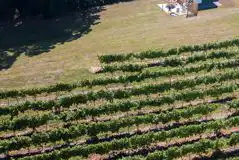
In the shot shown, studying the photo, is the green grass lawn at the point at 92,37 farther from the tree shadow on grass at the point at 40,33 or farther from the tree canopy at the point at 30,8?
the tree canopy at the point at 30,8

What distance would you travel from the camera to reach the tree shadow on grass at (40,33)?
53.2m

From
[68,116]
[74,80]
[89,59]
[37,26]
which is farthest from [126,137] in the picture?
[37,26]

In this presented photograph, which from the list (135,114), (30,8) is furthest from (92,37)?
(135,114)

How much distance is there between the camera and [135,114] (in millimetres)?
37750

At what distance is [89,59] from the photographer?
49.3 metres

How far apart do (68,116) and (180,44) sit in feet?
62.3

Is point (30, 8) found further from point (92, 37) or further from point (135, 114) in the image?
point (135, 114)

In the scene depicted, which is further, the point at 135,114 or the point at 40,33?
the point at 40,33

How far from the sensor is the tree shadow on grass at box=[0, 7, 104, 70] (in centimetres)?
5316

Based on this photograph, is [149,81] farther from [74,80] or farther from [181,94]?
[74,80]

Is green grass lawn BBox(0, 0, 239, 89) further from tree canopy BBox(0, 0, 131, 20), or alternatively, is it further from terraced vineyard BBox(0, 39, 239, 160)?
terraced vineyard BBox(0, 39, 239, 160)

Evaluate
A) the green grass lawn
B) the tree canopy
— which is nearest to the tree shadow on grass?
the green grass lawn

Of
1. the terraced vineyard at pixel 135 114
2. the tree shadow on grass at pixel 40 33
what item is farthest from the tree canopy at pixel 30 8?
the terraced vineyard at pixel 135 114

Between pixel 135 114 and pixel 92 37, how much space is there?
20.0m
